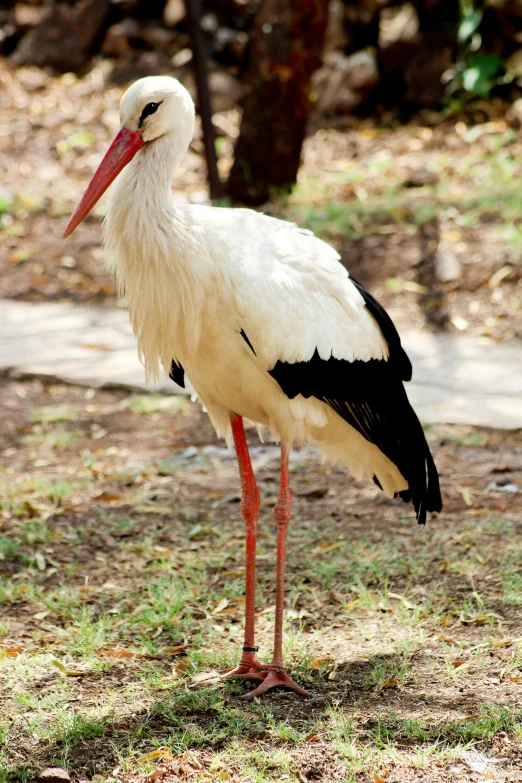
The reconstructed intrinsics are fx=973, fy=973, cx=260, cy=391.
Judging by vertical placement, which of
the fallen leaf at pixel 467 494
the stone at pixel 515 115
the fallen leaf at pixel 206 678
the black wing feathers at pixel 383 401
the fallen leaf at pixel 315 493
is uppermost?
the stone at pixel 515 115

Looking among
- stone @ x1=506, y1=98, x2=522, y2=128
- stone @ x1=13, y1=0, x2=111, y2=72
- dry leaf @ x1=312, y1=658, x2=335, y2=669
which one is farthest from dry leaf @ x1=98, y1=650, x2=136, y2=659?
stone @ x1=13, y1=0, x2=111, y2=72

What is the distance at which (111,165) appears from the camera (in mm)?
3062

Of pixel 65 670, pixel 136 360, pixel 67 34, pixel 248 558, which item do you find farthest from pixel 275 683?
pixel 67 34

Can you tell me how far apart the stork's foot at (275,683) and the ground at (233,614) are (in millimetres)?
31

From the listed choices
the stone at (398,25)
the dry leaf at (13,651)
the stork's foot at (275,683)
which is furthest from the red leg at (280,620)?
the stone at (398,25)

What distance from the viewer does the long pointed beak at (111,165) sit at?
3047 mm

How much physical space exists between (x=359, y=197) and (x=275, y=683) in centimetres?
595

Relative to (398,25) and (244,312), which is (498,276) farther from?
(398,25)

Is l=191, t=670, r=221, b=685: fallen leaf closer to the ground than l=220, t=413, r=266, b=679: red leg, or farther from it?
closer to the ground

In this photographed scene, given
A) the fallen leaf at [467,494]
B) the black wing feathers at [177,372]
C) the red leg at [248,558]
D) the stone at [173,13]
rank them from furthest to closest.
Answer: the stone at [173,13]
the fallen leaf at [467,494]
the black wing feathers at [177,372]
the red leg at [248,558]

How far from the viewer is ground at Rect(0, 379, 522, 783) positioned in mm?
2686

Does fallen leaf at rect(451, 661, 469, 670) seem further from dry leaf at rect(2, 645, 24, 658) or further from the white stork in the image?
dry leaf at rect(2, 645, 24, 658)

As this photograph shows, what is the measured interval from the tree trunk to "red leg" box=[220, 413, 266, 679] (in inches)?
203

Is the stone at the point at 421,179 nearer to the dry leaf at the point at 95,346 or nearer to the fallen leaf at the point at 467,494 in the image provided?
the dry leaf at the point at 95,346
